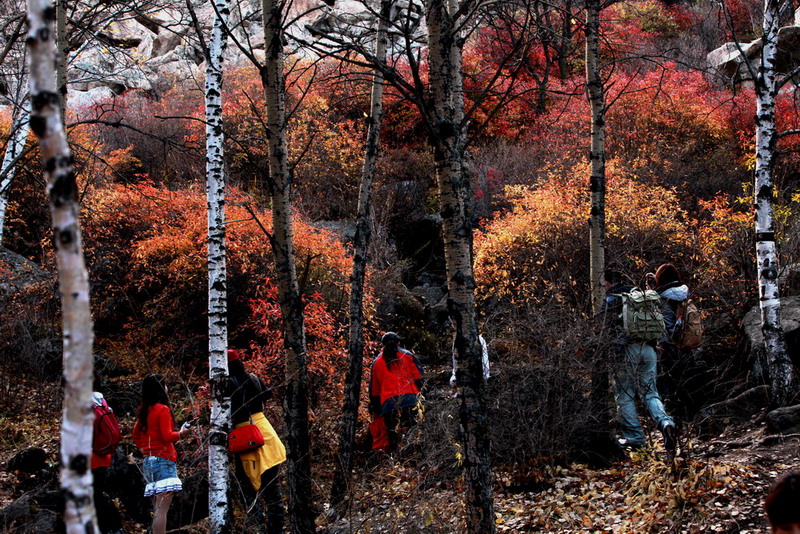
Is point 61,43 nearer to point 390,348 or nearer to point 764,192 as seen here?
point 390,348

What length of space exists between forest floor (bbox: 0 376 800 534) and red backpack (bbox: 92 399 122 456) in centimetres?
95

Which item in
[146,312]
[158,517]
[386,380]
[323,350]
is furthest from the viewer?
[146,312]

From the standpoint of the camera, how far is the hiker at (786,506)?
2041mm

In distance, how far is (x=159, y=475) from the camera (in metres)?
5.19

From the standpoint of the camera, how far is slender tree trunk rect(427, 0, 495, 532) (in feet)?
12.4

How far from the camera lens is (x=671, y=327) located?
6.11 meters

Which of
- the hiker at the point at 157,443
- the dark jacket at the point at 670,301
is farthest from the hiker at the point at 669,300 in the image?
the hiker at the point at 157,443

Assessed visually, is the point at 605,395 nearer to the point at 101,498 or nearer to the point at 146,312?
the point at 101,498

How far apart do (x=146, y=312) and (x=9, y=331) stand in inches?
78.2

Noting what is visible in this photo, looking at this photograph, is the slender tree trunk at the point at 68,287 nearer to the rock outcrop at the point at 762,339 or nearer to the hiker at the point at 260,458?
the hiker at the point at 260,458

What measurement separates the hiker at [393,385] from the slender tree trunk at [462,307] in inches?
123

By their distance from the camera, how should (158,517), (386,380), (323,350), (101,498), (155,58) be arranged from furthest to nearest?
1. (155,58)
2. (323,350)
3. (386,380)
4. (101,498)
5. (158,517)

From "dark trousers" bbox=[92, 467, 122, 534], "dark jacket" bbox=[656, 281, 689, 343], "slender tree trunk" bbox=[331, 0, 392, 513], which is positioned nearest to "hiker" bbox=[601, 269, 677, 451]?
"dark jacket" bbox=[656, 281, 689, 343]

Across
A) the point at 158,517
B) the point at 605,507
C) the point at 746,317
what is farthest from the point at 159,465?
the point at 746,317
